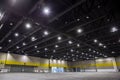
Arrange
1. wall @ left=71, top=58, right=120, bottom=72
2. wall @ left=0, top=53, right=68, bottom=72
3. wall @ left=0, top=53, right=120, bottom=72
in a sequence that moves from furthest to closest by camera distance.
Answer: wall @ left=71, top=58, right=120, bottom=72 < wall @ left=0, top=53, right=120, bottom=72 < wall @ left=0, top=53, right=68, bottom=72

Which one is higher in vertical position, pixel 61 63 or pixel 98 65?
pixel 61 63

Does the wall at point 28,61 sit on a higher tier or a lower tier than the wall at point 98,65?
higher

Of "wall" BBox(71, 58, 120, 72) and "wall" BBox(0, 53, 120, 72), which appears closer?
"wall" BBox(0, 53, 120, 72)

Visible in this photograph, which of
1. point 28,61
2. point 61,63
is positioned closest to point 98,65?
point 61,63

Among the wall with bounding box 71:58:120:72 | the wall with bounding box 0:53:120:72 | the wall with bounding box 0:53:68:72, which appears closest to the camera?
the wall with bounding box 0:53:68:72

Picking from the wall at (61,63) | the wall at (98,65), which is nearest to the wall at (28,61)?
the wall at (61,63)

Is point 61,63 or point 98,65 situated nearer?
point 98,65

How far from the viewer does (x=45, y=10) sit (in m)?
8.38

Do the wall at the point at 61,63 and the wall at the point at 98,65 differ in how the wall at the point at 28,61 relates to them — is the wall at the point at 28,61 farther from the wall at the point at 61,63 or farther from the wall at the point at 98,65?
the wall at the point at 98,65

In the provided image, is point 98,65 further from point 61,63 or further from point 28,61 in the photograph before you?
point 28,61

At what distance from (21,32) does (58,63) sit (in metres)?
29.9

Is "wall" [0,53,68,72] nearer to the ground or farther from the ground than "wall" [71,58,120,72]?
farther from the ground

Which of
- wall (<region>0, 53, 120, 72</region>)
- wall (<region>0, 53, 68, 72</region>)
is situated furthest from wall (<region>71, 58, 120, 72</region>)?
wall (<region>0, 53, 68, 72</region>)

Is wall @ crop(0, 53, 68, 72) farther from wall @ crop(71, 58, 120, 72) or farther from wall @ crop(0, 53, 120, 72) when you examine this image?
wall @ crop(71, 58, 120, 72)
